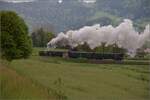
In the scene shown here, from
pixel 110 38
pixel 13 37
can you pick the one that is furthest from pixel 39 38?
pixel 13 37

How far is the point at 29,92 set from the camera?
7426 mm

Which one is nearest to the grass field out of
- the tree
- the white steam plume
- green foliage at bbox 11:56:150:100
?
green foliage at bbox 11:56:150:100

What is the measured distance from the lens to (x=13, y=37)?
30.1 m

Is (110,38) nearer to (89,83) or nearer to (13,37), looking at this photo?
(13,37)

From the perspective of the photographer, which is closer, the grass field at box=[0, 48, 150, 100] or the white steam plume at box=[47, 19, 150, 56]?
the grass field at box=[0, 48, 150, 100]

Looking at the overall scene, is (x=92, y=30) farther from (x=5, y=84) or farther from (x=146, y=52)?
(x=5, y=84)

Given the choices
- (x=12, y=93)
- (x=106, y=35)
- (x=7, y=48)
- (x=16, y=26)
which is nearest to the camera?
(x=12, y=93)

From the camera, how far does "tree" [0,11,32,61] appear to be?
91.6 ft

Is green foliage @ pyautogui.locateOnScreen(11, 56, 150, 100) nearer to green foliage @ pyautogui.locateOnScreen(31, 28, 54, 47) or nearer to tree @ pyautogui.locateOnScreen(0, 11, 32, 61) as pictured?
tree @ pyautogui.locateOnScreen(0, 11, 32, 61)

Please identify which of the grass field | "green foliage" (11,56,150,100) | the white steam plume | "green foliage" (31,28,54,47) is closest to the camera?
the grass field

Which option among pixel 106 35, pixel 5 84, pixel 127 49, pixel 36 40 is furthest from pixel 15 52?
pixel 106 35

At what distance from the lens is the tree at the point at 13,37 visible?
2791cm

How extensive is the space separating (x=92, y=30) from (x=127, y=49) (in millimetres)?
17466

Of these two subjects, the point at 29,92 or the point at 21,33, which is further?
the point at 21,33
